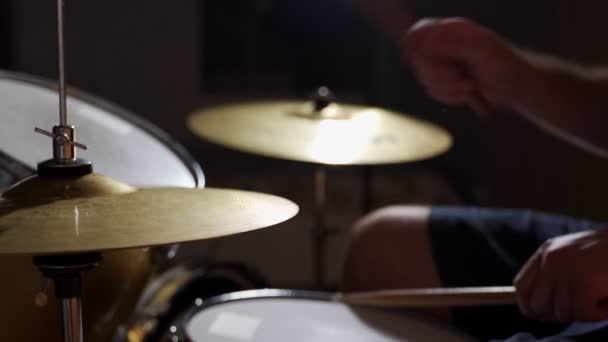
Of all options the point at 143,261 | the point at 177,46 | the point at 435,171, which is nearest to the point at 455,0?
the point at 435,171

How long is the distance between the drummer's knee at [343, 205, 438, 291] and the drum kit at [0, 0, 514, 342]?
3.1 inches

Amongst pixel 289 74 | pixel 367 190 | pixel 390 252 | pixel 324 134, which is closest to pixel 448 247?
pixel 390 252

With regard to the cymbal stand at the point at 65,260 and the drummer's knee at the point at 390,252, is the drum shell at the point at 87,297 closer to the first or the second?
the cymbal stand at the point at 65,260

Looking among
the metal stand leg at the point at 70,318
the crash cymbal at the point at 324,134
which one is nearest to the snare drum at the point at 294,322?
the metal stand leg at the point at 70,318

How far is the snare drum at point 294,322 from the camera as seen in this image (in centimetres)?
80

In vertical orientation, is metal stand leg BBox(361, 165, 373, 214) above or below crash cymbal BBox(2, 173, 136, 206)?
below

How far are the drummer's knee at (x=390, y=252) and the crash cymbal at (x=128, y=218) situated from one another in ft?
0.97

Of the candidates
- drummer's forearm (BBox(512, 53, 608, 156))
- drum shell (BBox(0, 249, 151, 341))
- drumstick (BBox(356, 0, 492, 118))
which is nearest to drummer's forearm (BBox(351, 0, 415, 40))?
drumstick (BBox(356, 0, 492, 118))

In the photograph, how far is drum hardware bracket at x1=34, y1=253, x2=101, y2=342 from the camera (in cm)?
62

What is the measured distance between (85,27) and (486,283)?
1680 millimetres

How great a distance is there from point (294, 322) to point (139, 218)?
11.3 inches

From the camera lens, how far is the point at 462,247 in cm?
92

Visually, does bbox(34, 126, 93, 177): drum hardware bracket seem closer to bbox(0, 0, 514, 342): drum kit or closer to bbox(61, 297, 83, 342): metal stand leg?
bbox(0, 0, 514, 342): drum kit

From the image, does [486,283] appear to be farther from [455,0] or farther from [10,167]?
[455,0]
